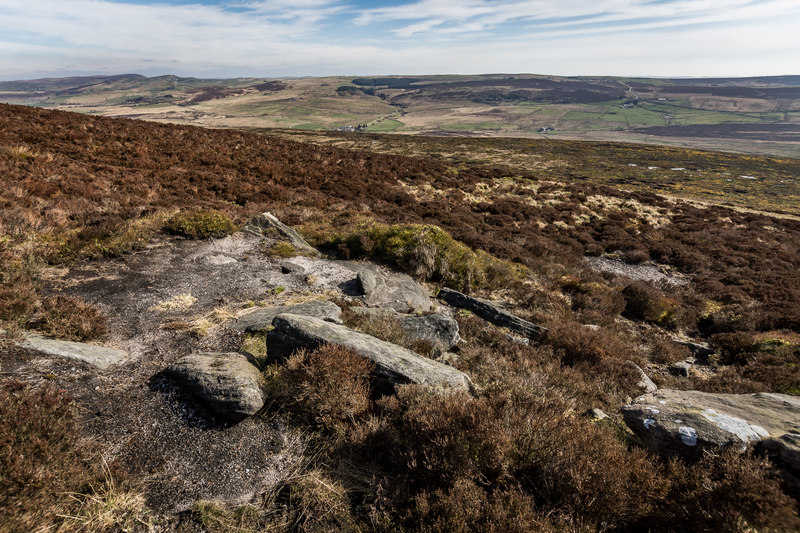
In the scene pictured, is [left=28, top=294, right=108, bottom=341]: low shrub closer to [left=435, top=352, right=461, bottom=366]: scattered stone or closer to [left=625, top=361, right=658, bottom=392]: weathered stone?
[left=435, top=352, right=461, bottom=366]: scattered stone

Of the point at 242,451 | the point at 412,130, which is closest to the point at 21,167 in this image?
the point at 242,451

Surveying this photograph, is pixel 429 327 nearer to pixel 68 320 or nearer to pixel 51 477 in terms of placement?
pixel 51 477

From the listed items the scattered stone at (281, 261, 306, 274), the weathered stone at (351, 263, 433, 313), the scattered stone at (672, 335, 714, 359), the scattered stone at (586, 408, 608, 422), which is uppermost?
the scattered stone at (281, 261, 306, 274)

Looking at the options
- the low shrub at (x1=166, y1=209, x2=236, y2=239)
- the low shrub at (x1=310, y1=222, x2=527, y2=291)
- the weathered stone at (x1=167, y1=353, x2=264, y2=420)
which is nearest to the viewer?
the weathered stone at (x1=167, y1=353, x2=264, y2=420)

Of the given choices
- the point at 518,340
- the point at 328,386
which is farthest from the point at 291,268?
the point at 518,340

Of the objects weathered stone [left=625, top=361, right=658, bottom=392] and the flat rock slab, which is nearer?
the flat rock slab

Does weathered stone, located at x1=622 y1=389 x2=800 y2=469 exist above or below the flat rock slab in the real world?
below

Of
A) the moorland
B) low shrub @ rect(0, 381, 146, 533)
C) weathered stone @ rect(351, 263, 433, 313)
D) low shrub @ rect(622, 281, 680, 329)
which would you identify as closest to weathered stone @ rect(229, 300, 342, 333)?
the moorland
